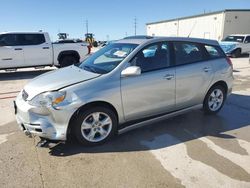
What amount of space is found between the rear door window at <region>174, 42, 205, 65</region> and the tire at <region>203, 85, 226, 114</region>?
76 cm

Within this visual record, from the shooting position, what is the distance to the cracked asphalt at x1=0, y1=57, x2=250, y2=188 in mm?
2932

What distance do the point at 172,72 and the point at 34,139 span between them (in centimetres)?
263

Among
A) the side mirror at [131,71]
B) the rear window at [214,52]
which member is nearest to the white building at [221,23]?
the rear window at [214,52]

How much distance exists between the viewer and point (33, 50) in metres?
10.3

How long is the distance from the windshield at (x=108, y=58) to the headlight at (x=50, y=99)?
2.58 ft

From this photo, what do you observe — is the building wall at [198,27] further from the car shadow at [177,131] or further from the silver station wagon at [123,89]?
the silver station wagon at [123,89]

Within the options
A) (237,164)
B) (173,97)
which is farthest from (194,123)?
(237,164)

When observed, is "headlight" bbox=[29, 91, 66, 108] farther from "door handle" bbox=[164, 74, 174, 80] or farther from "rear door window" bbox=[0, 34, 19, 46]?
"rear door window" bbox=[0, 34, 19, 46]

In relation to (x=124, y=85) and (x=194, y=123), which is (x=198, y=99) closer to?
(x=194, y=123)

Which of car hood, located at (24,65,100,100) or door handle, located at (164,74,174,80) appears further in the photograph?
door handle, located at (164,74,174,80)

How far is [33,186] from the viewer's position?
2.83 metres

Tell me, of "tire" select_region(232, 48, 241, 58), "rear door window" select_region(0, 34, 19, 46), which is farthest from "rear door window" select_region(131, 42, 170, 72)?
"tire" select_region(232, 48, 241, 58)

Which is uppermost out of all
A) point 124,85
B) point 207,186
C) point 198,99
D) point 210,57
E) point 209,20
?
point 209,20

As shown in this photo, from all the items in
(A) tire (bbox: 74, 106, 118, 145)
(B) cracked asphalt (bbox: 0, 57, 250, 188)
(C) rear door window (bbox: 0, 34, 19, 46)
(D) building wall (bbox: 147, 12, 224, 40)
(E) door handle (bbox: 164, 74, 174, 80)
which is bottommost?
(B) cracked asphalt (bbox: 0, 57, 250, 188)
